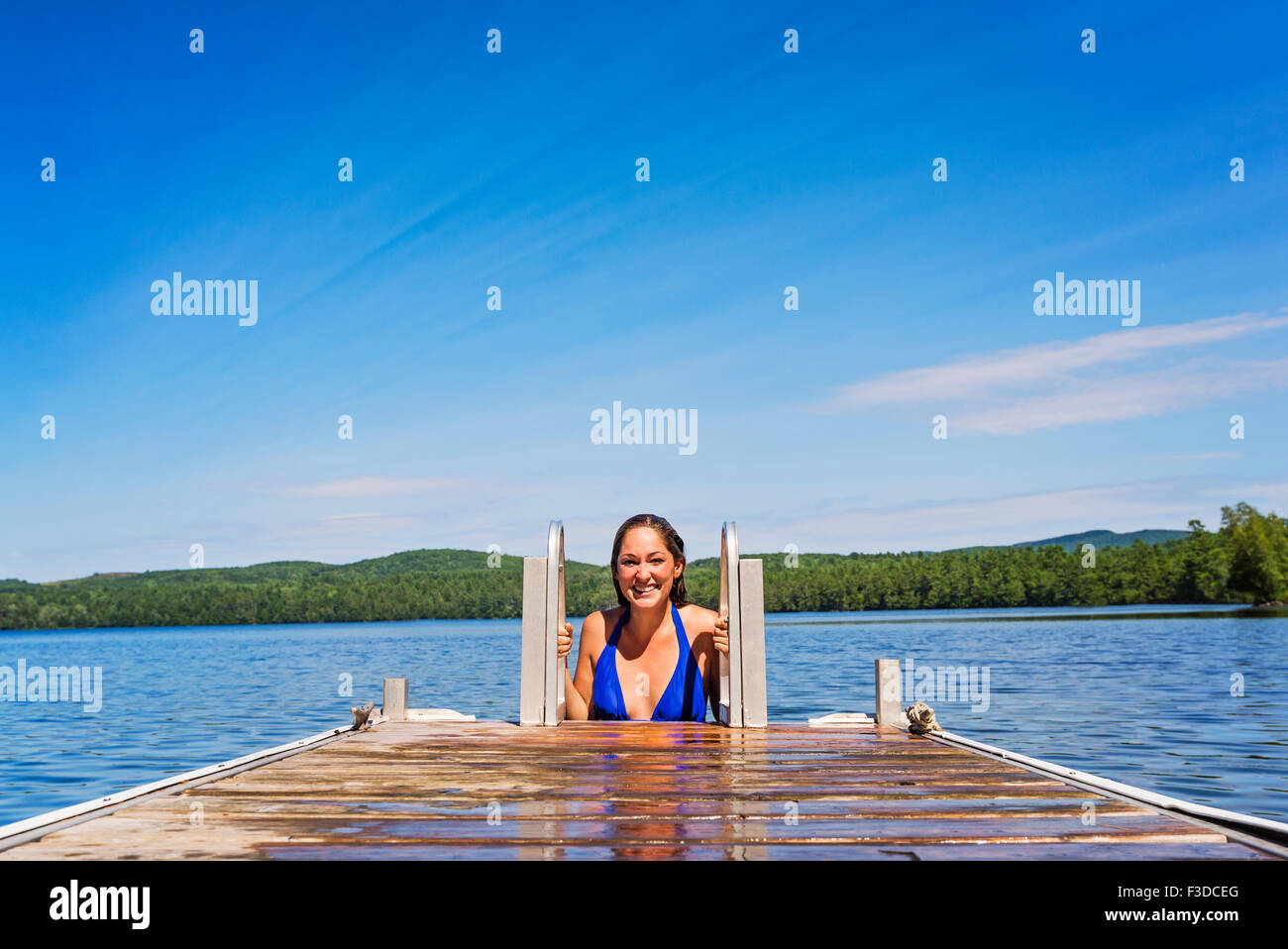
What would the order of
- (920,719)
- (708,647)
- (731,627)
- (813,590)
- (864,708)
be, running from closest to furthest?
(920,719)
(731,627)
(708,647)
(864,708)
(813,590)

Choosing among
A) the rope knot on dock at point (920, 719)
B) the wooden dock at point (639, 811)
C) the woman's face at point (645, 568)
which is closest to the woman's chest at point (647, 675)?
the woman's face at point (645, 568)

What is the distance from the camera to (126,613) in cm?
12925

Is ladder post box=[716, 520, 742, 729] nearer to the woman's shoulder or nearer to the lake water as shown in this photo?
the woman's shoulder

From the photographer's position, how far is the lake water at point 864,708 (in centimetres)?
1438

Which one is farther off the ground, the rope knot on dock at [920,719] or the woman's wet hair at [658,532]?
the woman's wet hair at [658,532]

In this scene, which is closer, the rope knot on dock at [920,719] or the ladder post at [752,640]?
the rope knot on dock at [920,719]

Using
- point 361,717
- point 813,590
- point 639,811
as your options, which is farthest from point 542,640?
point 813,590

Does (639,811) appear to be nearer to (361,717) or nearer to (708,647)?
(708,647)

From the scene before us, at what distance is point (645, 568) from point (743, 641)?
996mm

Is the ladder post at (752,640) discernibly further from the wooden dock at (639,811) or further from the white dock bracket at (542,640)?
the white dock bracket at (542,640)

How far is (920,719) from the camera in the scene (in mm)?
7195
